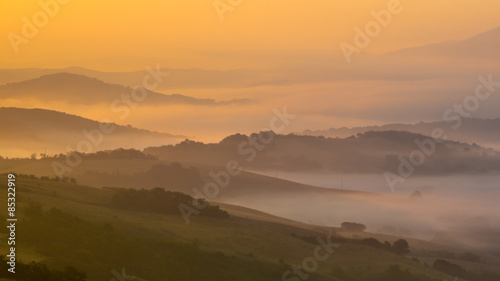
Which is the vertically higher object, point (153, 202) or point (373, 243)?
point (153, 202)

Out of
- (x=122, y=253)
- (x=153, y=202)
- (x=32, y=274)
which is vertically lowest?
(x=32, y=274)

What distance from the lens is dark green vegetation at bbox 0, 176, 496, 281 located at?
6458 centimetres

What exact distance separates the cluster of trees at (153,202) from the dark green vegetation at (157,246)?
1.56 feet

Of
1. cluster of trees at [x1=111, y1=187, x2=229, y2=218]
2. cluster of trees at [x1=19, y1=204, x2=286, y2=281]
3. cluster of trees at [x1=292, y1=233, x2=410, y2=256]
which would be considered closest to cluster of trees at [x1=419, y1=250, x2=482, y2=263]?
cluster of trees at [x1=292, y1=233, x2=410, y2=256]

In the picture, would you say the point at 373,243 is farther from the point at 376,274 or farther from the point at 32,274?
the point at 32,274

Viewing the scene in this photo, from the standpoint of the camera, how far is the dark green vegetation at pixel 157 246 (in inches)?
2543

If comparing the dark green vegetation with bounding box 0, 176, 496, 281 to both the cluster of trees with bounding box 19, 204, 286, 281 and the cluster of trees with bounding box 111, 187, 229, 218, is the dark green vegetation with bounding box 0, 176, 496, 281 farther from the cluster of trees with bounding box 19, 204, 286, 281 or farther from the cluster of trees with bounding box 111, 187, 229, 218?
the cluster of trees with bounding box 111, 187, 229, 218

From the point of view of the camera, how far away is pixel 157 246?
72438mm

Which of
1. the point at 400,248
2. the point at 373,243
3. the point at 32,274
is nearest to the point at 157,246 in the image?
the point at 32,274

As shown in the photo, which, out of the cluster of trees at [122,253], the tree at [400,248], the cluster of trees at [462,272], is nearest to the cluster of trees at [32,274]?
the cluster of trees at [122,253]

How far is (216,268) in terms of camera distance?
235 feet

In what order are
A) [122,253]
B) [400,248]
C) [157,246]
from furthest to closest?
[400,248] < [157,246] < [122,253]

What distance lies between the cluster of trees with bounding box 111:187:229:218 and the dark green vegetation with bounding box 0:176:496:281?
0.48 metres

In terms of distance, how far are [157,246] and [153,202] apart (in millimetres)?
36497
